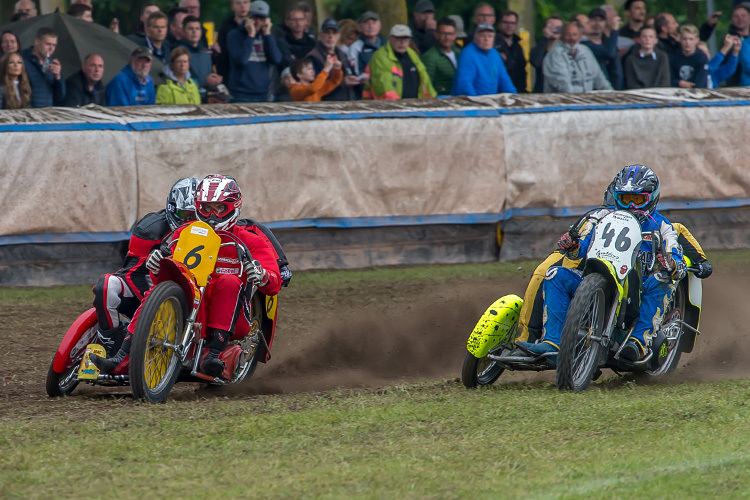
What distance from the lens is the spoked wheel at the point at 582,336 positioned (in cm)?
741

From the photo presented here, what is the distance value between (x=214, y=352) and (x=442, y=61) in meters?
8.91

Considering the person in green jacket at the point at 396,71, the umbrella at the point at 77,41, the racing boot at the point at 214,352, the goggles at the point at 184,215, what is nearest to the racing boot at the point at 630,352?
the racing boot at the point at 214,352

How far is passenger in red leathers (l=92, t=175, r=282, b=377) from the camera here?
788 centimetres

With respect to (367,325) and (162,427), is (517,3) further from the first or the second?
(162,427)

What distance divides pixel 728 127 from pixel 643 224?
7.55m

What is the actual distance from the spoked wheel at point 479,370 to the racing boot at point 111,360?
221cm

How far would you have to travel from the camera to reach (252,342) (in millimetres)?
8500

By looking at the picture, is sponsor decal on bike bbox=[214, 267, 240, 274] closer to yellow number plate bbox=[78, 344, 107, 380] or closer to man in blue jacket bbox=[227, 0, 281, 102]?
yellow number plate bbox=[78, 344, 107, 380]

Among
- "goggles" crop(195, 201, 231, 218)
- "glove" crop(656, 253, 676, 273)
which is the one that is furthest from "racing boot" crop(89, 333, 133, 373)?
"glove" crop(656, 253, 676, 273)

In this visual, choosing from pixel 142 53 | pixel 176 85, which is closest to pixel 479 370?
pixel 142 53

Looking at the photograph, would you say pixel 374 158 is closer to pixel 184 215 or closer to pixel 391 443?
pixel 184 215

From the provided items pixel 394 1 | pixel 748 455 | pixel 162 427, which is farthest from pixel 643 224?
pixel 394 1

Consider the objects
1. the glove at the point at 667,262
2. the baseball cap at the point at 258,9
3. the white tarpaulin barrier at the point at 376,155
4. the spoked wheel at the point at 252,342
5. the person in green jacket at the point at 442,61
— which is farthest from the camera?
the person in green jacket at the point at 442,61

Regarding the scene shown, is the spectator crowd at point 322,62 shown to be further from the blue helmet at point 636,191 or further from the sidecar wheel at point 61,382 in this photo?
the blue helmet at point 636,191
